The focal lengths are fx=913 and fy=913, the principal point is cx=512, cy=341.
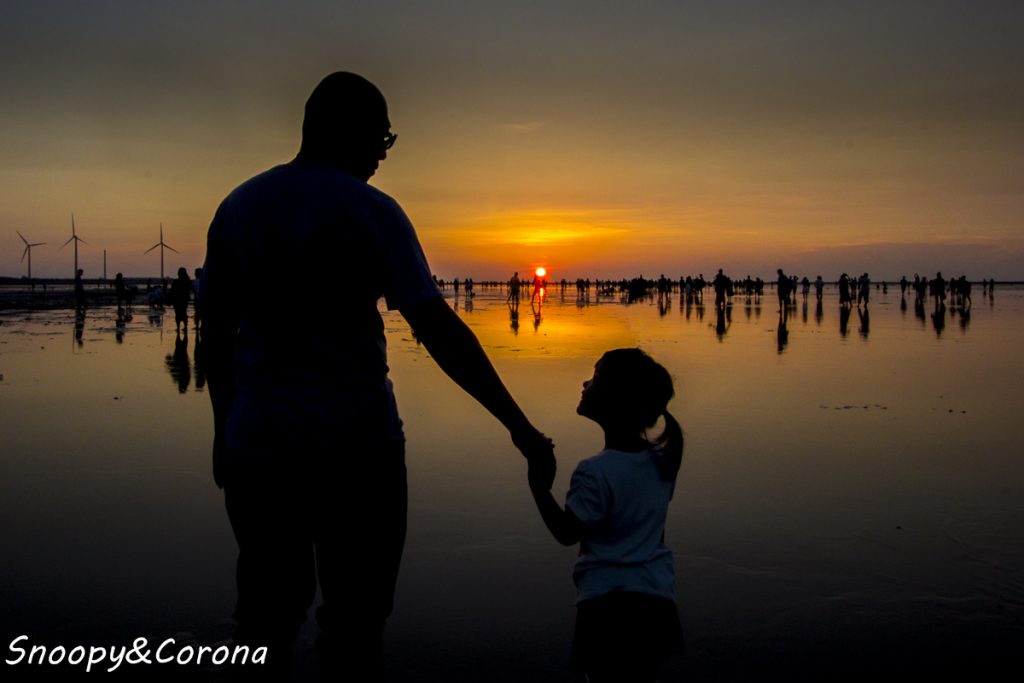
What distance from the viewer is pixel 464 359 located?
2588mm

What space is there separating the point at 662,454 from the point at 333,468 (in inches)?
41.8

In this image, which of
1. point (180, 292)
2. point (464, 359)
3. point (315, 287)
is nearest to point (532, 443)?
point (464, 359)

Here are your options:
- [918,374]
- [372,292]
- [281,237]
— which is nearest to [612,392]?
[372,292]

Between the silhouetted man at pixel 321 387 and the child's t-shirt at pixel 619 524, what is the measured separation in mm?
242

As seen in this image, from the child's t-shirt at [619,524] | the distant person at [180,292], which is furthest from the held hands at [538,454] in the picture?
the distant person at [180,292]

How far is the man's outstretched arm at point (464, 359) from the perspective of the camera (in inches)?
100

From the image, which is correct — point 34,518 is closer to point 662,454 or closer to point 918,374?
point 662,454

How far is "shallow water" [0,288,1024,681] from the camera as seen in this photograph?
4.28 meters

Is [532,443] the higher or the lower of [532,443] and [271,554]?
the higher

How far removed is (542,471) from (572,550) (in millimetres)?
3057

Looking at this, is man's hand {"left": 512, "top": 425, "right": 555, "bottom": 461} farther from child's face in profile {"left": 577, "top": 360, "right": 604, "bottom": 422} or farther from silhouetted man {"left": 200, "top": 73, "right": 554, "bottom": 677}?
child's face in profile {"left": 577, "top": 360, "right": 604, "bottom": 422}

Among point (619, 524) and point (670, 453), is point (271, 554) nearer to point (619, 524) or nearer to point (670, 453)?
point (619, 524)

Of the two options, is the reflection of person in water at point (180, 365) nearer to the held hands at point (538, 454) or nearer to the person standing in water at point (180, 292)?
the person standing in water at point (180, 292)

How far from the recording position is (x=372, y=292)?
8.20 ft
